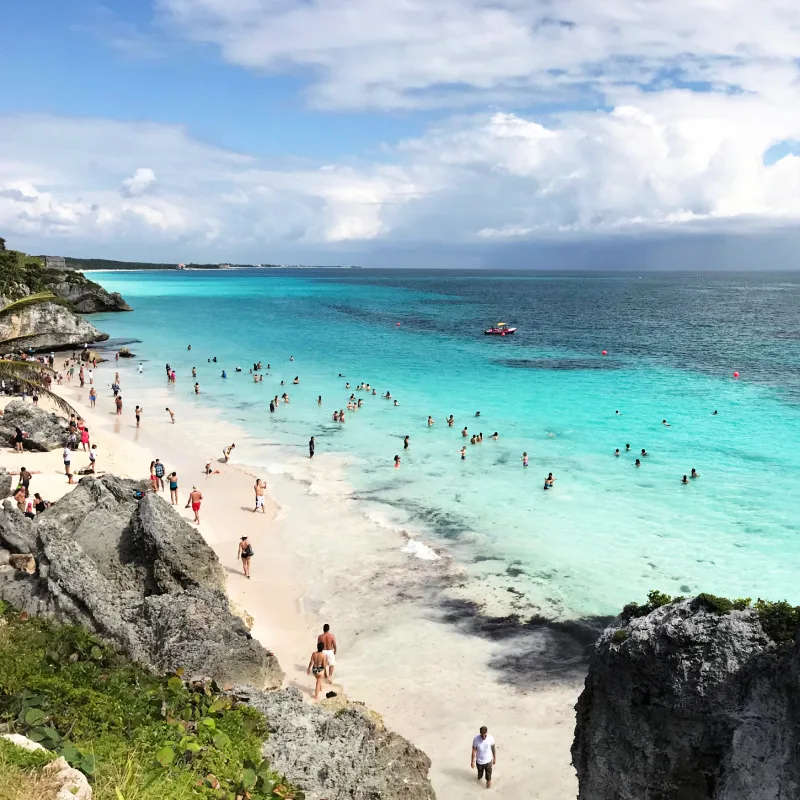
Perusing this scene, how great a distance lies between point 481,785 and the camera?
1347 centimetres

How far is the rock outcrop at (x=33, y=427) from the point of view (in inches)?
1308

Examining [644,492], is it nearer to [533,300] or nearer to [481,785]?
[481,785]

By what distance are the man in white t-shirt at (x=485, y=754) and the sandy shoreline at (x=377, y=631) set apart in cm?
27

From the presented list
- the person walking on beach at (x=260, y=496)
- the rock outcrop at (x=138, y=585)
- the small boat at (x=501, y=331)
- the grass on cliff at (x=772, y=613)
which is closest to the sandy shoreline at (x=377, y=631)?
the person walking on beach at (x=260, y=496)

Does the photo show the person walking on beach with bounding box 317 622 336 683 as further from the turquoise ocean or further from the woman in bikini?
the turquoise ocean

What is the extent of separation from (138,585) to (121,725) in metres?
7.13

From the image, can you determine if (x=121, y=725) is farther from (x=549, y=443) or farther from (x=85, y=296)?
(x=85, y=296)

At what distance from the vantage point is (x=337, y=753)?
11.5m

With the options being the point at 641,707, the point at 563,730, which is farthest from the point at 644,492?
the point at 641,707

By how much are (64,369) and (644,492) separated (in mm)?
51090

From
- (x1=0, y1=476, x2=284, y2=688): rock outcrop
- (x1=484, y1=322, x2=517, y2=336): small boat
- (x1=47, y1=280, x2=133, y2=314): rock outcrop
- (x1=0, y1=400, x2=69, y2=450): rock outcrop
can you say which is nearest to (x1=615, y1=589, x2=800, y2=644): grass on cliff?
(x1=0, y1=476, x2=284, y2=688): rock outcrop

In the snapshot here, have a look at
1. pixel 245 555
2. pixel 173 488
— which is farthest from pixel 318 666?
pixel 173 488

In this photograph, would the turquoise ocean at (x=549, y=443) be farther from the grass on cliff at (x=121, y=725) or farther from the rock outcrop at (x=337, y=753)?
the grass on cliff at (x=121, y=725)

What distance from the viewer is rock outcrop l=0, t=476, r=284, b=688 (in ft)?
46.3
